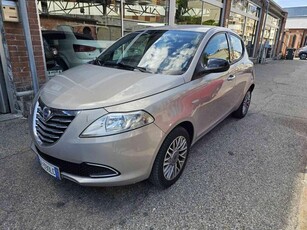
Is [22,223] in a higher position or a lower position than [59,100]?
lower

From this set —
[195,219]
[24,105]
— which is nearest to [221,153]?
[195,219]

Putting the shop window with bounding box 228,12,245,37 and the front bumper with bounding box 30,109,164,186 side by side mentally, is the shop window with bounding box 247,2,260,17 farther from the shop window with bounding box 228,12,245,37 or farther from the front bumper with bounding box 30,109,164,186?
the front bumper with bounding box 30,109,164,186

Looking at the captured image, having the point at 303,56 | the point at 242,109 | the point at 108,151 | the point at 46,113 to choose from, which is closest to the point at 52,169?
the point at 46,113

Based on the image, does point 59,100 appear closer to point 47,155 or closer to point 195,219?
point 47,155

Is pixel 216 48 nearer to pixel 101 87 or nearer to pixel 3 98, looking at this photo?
pixel 101 87

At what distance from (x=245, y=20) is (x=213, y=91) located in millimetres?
12577

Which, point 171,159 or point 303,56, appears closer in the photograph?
point 171,159

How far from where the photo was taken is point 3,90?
3979 mm

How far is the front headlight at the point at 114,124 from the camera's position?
1875mm

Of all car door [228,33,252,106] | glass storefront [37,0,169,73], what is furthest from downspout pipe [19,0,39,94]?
car door [228,33,252,106]

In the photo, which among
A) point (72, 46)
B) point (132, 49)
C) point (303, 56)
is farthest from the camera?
point (303, 56)

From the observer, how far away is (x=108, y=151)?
6.13 feet

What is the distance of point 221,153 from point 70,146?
6.98 feet

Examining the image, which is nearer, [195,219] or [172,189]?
[195,219]
